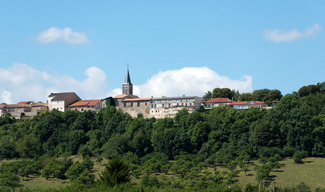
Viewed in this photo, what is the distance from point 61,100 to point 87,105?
6514 mm

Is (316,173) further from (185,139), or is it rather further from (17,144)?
(17,144)

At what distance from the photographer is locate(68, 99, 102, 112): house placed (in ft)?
325

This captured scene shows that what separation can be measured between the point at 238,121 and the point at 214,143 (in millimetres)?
5319

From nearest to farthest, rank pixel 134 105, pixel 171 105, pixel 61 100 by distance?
pixel 171 105 < pixel 134 105 < pixel 61 100

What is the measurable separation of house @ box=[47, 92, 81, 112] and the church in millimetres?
12654

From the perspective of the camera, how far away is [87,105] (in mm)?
99562

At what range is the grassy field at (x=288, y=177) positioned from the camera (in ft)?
192

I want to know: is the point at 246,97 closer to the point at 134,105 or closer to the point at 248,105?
the point at 248,105

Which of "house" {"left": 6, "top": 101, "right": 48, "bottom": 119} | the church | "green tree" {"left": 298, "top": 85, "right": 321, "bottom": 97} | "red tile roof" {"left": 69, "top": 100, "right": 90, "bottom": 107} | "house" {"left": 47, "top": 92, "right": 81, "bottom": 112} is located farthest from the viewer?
"house" {"left": 6, "top": 101, "right": 48, "bottom": 119}

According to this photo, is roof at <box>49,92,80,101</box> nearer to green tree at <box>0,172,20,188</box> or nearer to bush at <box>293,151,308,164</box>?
green tree at <box>0,172,20,188</box>

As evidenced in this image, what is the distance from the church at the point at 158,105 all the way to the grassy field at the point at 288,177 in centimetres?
2585

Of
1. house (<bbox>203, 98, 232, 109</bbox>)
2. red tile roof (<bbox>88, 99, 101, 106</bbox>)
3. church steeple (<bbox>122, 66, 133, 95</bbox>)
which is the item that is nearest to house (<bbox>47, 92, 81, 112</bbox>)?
red tile roof (<bbox>88, 99, 101, 106</bbox>)

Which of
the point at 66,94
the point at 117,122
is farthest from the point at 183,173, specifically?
the point at 66,94

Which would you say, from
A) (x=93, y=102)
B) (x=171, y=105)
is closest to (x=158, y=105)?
(x=171, y=105)
